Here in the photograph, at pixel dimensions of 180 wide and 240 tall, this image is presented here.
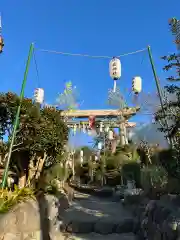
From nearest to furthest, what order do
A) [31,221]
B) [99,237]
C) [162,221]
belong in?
[162,221]
[31,221]
[99,237]

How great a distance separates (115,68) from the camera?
12.2m

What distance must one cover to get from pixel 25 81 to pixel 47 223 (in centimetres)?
445

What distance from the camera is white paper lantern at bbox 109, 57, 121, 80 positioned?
1215 cm

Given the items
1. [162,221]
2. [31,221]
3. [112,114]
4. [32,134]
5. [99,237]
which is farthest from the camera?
[112,114]

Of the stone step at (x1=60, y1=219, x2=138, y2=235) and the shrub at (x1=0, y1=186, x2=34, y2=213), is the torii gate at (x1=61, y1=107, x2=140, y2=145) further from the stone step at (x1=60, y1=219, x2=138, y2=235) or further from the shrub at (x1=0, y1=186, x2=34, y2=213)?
the shrub at (x1=0, y1=186, x2=34, y2=213)

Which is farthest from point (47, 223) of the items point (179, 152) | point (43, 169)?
point (179, 152)

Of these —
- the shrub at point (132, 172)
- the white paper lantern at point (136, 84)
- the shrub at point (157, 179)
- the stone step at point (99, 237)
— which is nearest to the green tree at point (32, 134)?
the stone step at point (99, 237)

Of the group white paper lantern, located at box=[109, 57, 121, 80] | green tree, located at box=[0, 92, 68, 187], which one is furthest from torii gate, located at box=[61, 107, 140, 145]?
green tree, located at box=[0, 92, 68, 187]

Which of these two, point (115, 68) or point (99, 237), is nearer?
point (99, 237)

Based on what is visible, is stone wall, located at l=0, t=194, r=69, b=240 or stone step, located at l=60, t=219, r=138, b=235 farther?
stone step, located at l=60, t=219, r=138, b=235

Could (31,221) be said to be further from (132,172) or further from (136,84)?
(132,172)

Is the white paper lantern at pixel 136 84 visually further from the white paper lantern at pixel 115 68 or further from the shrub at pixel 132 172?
the shrub at pixel 132 172

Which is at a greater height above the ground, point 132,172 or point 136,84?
point 136,84

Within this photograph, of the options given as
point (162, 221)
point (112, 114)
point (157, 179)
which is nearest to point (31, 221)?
point (162, 221)
